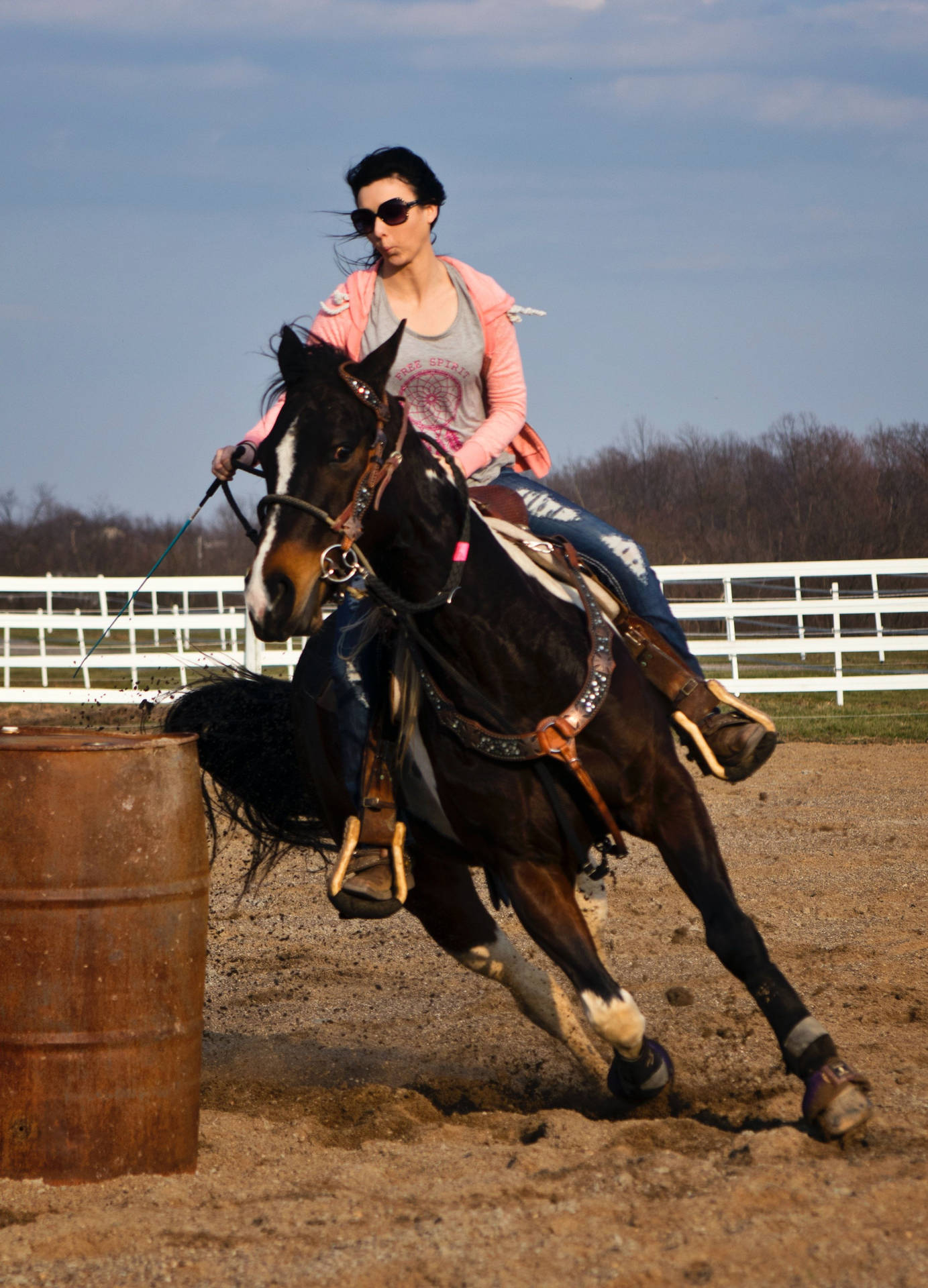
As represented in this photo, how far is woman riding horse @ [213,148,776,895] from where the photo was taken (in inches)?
158

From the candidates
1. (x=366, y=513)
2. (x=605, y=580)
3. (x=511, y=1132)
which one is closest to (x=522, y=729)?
(x=366, y=513)

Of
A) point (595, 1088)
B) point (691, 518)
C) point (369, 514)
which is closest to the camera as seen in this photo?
point (369, 514)

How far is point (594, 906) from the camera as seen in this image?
4738mm

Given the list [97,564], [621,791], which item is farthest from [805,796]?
[97,564]

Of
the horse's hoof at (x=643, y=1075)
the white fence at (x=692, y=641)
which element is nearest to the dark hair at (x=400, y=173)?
the horse's hoof at (x=643, y=1075)

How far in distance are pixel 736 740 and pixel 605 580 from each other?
668 mm

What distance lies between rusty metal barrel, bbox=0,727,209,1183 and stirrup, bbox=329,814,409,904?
775mm

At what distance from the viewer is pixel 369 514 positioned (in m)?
3.21

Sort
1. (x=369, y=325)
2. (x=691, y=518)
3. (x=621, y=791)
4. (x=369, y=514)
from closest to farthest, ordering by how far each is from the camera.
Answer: (x=369, y=514)
(x=621, y=791)
(x=369, y=325)
(x=691, y=518)

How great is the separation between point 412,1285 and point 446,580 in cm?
170

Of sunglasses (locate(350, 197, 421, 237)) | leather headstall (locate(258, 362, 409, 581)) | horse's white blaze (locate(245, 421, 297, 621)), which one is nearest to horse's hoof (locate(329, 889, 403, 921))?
leather headstall (locate(258, 362, 409, 581))

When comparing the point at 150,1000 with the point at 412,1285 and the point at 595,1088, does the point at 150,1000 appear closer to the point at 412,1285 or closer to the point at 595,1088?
the point at 412,1285

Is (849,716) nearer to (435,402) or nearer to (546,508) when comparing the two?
(546,508)

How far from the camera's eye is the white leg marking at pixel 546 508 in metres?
4.29
